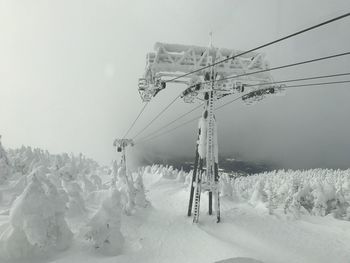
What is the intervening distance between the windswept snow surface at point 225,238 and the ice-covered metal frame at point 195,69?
8.72m

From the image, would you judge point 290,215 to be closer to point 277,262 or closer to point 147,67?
point 277,262

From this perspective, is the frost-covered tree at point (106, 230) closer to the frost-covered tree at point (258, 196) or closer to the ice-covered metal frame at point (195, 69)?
the ice-covered metal frame at point (195, 69)

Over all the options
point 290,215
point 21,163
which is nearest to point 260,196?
point 290,215

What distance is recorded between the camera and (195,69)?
22.8 metres

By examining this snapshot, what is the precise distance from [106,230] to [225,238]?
23.8 feet

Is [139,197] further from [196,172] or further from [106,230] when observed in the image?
[106,230]

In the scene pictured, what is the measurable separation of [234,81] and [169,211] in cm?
1142

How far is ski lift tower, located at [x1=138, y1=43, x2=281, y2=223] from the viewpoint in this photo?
22.3 meters

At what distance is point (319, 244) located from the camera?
20266 millimetres

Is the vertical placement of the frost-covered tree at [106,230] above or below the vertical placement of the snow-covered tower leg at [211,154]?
below

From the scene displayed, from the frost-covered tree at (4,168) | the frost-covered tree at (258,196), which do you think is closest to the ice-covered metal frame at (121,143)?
the frost-covered tree at (4,168)

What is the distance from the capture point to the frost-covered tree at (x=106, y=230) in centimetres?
1645

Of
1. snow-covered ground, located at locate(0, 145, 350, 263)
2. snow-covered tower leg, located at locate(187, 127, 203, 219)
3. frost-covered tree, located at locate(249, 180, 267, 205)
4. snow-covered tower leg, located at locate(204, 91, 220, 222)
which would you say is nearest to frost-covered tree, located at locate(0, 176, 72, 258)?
snow-covered ground, located at locate(0, 145, 350, 263)

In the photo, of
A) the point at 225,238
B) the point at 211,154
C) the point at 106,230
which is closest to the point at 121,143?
the point at 211,154
